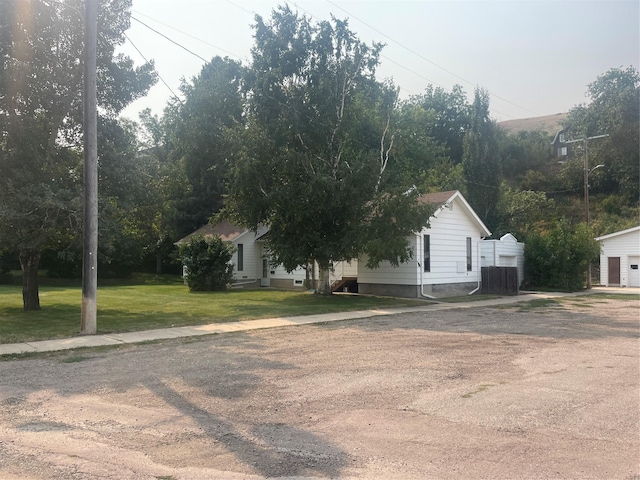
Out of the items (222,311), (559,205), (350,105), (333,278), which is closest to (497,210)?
(559,205)

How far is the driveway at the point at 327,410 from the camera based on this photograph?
4844 millimetres

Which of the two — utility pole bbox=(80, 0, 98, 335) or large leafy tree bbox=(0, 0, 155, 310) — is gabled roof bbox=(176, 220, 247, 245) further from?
utility pole bbox=(80, 0, 98, 335)

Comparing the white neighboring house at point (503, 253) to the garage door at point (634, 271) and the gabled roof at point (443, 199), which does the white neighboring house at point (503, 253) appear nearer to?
the gabled roof at point (443, 199)

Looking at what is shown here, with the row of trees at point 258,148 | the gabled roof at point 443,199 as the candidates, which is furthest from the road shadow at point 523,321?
the gabled roof at point 443,199

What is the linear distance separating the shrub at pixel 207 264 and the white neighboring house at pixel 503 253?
1412 cm

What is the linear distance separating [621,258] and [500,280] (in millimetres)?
12904

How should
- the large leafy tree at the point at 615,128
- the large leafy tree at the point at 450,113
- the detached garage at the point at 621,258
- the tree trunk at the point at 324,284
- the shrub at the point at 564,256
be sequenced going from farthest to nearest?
the large leafy tree at the point at 450,113 → the large leafy tree at the point at 615,128 → the detached garage at the point at 621,258 → the shrub at the point at 564,256 → the tree trunk at the point at 324,284

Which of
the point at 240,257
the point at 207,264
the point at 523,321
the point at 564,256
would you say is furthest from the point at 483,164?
the point at 523,321

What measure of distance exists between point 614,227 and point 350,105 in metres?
33.7

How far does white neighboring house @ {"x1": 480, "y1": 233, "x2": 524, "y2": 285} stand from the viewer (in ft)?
100

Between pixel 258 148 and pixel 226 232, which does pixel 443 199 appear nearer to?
pixel 258 148

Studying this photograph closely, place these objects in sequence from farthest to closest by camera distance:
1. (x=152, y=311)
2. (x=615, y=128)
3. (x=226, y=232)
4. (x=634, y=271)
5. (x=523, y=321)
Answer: (x=615, y=128), (x=226, y=232), (x=634, y=271), (x=152, y=311), (x=523, y=321)

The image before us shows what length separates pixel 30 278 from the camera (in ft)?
61.8

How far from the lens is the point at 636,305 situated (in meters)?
22.0
